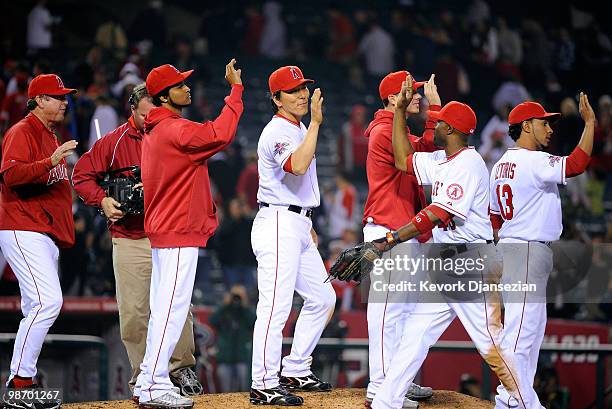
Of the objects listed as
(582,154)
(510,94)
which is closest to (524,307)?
(582,154)

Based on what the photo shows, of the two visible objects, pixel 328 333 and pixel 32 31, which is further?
pixel 32 31

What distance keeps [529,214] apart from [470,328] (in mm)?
933

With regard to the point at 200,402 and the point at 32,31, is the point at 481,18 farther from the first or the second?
the point at 200,402

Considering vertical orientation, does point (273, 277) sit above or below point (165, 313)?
above

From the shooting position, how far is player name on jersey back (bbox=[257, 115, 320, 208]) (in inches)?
237

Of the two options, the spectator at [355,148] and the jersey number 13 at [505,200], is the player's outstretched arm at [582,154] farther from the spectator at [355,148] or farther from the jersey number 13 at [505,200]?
the spectator at [355,148]

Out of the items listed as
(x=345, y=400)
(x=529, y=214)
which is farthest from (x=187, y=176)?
(x=529, y=214)

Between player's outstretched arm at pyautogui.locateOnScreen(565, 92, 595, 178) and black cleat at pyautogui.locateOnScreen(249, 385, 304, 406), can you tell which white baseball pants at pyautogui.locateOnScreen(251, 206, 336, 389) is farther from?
player's outstretched arm at pyautogui.locateOnScreen(565, 92, 595, 178)

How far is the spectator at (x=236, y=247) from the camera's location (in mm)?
12289

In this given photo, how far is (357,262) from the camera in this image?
5.98m

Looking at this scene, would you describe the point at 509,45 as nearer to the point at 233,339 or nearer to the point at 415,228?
the point at 233,339

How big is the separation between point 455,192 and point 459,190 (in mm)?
26

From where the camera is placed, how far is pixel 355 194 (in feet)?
44.3

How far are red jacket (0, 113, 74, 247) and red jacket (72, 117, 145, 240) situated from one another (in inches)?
12.2
